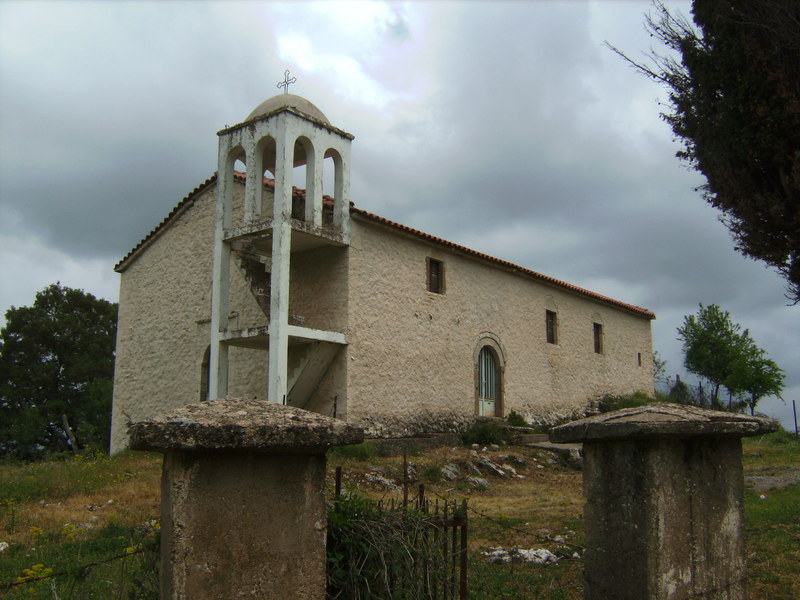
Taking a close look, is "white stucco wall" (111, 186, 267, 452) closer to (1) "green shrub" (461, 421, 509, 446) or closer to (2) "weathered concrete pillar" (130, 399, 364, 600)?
(1) "green shrub" (461, 421, 509, 446)

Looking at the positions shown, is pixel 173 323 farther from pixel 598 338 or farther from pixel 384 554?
pixel 384 554

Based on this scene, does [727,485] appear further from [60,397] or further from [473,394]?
[60,397]

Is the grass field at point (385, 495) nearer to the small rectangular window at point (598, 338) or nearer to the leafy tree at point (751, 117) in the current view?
the leafy tree at point (751, 117)

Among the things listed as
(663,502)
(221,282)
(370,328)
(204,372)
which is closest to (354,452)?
(370,328)

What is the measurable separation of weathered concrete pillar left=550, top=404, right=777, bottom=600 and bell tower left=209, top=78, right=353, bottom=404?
10.3 m

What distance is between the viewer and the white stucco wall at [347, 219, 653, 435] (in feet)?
54.7

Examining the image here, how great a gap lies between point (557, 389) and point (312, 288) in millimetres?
9139

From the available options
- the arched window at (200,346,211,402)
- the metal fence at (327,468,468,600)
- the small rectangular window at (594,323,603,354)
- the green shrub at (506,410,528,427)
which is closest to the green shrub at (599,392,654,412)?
the small rectangular window at (594,323,603,354)

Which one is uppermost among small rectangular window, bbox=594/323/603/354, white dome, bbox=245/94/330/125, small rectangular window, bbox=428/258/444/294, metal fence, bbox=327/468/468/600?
white dome, bbox=245/94/330/125

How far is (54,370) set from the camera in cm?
3228

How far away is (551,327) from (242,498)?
2026cm

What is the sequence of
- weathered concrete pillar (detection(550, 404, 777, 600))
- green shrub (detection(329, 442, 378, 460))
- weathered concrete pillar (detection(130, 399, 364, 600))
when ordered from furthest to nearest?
green shrub (detection(329, 442, 378, 460)) → weathered concrete pillar (detection(550, 404, 777, 600)) → weathered concrete pillar (detection(130, 399, 364, 600))

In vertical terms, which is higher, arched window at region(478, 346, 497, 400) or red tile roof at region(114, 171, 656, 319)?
red tile roof at region(114, 171, 656, 319)

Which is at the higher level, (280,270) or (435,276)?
(435,276)
